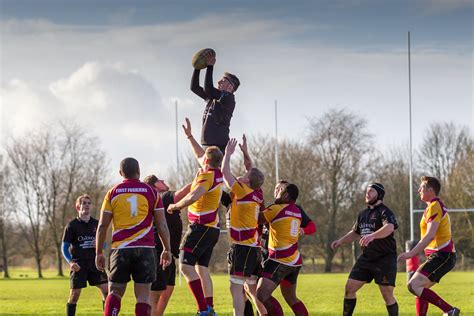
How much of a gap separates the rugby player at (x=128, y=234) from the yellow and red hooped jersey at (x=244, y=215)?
1.66 metres

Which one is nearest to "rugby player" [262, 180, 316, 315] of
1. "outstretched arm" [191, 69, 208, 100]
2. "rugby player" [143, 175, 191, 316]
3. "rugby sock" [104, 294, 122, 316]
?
"rugby player" [143, 175, 191, 316]

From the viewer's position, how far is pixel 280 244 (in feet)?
39.5

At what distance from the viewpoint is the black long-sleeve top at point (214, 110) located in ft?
41.3

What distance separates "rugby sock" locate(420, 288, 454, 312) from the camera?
1314 centimetres

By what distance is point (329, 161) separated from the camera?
196 ft

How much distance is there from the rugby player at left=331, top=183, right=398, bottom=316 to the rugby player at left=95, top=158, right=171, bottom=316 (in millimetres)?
3653

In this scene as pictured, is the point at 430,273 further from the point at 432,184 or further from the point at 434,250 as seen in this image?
the point at 432,184

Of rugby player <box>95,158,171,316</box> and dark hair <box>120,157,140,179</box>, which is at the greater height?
dark hair <box>120,157,140,179</box>

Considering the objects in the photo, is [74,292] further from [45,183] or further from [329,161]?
[45,183]

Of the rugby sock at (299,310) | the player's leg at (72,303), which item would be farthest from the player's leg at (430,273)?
the player's leg at (72,303)

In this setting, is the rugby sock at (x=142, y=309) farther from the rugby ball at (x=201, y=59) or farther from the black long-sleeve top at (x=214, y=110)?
the rugby ball at (x=201, y=59)

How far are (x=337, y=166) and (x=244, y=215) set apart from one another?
4805 cm

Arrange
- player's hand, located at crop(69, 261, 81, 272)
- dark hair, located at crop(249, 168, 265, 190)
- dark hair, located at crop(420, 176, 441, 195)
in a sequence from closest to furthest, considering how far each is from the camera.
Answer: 1. dark hair, located at crop(249, 168, 265, 190)
2. dark hair, located at crop(420, 176, 441, 195)
3. player's hand, located at crop(69, 261, 81, 272)

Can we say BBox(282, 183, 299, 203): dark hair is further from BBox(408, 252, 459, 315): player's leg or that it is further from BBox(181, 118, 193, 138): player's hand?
BBox(408, 252, 459, 315): player's leg
